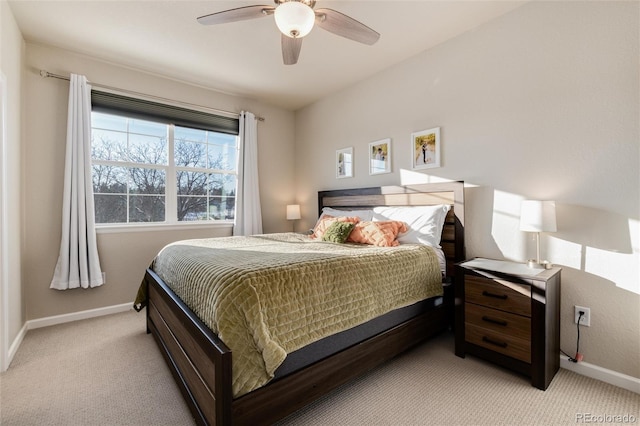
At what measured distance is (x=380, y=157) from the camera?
3.41m

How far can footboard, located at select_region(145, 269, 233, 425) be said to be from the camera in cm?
124

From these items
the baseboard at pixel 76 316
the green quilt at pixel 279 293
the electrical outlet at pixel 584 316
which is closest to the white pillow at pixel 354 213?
the green quilt at pixel 279 293

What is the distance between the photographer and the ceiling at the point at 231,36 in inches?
90.6

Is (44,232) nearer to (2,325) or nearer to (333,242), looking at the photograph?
(2,325)

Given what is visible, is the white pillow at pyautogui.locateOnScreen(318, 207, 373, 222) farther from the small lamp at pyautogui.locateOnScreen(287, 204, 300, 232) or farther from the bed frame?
the small lamp at pyautogui.locateOnScreen(287, 204, 300, 232)

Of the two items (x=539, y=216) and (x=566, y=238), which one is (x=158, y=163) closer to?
(x=539, y=216)

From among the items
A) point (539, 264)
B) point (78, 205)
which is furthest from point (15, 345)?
point (539, 264)

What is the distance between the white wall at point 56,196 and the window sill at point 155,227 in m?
0.04

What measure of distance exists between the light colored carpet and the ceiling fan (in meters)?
2.23

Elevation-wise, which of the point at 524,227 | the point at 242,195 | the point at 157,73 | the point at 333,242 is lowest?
the point at 333,242

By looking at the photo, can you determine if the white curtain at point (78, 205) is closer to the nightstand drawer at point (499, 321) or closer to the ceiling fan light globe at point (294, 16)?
the ceiling fan light globe at point (294, 16)

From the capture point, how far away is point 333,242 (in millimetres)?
2852

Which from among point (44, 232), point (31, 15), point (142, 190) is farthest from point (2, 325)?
point (31, 15)

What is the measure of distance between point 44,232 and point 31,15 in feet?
6.19
